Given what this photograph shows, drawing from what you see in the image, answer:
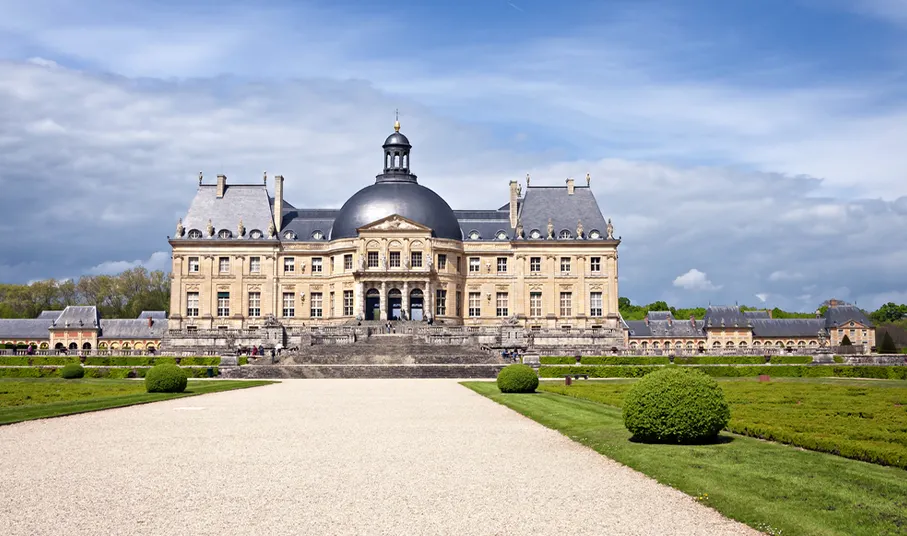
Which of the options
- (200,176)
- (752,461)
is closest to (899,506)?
(752,461)

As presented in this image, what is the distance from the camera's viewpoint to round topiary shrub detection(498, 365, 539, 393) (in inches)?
1158

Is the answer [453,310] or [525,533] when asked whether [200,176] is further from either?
[525,533]

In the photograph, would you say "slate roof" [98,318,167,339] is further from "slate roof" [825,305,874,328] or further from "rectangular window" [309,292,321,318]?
"slate roof" [825,305,874,328]

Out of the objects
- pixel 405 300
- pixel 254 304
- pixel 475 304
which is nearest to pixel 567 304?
pixel 475 304

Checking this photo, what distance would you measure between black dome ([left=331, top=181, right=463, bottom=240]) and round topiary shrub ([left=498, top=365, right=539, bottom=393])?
126 feet

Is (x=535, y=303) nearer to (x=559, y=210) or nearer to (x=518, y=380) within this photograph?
→ (x=559, y=210)

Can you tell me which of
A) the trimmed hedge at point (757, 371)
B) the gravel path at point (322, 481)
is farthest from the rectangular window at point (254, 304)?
the gravel path at point (322, 481)

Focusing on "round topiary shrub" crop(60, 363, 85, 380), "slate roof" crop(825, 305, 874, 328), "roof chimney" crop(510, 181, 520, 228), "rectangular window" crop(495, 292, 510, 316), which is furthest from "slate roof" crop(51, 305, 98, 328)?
"slate roof" crop(825, 305, 874, 328)

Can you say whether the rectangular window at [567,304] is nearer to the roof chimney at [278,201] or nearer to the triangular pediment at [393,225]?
the triangular pediment at [393,225]

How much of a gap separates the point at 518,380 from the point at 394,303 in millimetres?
39210

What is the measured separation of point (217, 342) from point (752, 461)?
1960 inches

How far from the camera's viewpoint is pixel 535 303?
69.4 meters

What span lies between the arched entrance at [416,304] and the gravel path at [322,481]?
151 feet

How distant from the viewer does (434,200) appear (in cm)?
6950
